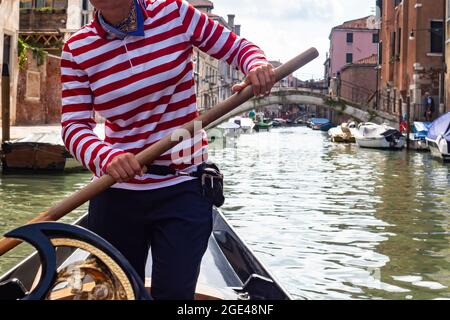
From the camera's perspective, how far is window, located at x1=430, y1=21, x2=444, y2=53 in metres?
21.8

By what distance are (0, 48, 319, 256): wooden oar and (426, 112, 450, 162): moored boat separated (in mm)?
12613

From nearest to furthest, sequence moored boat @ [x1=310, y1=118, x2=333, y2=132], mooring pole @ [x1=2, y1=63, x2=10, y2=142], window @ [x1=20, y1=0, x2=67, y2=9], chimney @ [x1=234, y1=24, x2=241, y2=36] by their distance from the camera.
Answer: mooring pole @ [x1=2, y1=63, x2=10, y2=142] → window @ [x1=20, y1=0, x2=67, y2=9] → moored boat @ [x1=310, y1=118, x2=333, y2=132] → chimney @ [x1=234, y1=24, x2=241, y2=36]

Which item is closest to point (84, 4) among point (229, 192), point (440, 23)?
point (440, 23)

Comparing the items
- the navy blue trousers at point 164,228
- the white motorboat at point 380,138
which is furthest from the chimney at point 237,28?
the navy blue trousers at point 164,228

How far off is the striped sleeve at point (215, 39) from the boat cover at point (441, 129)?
41.8ft

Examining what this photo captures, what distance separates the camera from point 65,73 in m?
1.76

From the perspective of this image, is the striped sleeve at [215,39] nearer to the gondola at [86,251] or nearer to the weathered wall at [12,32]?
the gondola at [86,251]

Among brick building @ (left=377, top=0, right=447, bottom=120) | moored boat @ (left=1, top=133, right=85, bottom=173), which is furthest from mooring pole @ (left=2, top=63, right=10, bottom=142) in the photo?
brick building @ (left=377, top=0, right=447, bottom=120)

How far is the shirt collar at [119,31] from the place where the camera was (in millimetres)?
1691

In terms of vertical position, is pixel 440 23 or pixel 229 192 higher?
pixel 440 23

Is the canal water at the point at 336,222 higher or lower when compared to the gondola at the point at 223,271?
lower

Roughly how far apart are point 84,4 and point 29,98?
7.72 m

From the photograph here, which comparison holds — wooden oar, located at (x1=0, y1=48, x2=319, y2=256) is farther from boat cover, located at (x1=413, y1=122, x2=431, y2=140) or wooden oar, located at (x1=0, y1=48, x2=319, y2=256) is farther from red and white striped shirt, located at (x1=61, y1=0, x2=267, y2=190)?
boat cover, located at (x1=413, y1=122, x2=431, y2=140)
